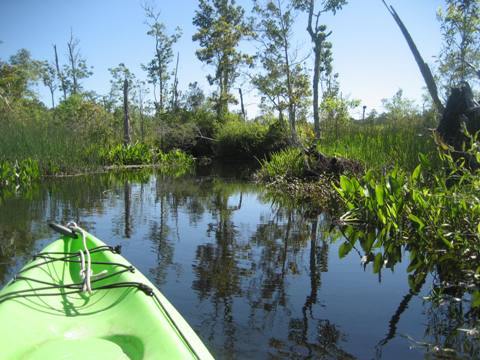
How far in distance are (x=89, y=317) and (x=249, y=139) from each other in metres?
19.6

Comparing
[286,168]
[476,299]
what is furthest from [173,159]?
[476,299]

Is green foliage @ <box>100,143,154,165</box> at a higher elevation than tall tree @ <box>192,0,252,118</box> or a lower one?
lower

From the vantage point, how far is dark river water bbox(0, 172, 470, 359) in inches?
115

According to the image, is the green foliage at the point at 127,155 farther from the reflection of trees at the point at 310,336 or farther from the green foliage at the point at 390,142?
the reflection of trees at the point at 310,336

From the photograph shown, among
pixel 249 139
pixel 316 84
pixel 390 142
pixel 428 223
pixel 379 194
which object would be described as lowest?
pixel 428 223

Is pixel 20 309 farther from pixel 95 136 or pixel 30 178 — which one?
pixel 95 136

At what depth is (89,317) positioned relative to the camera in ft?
8.10

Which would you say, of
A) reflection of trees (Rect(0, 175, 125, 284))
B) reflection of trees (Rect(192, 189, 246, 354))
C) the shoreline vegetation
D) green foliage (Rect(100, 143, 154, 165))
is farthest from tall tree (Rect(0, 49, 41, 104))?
reflection of trees (Rect(192, 189, 246, 354))

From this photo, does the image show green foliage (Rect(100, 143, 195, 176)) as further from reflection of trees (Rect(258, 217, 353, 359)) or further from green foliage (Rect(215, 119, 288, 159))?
reflection of trees (Rect(258, 217, 353, 359))

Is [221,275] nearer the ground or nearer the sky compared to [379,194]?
nearer the ground

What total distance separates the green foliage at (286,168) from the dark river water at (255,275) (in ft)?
8.03

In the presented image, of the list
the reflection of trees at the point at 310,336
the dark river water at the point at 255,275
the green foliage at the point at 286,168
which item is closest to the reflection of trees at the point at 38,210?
the dark river water at the point at 255,275

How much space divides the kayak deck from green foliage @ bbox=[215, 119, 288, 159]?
16243mm

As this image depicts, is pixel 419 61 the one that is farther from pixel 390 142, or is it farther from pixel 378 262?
pixel 378 262
